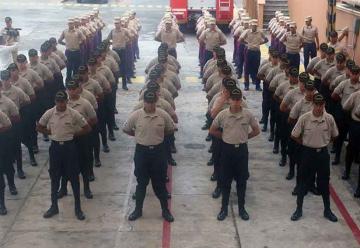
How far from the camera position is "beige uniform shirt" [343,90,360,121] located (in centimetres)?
923

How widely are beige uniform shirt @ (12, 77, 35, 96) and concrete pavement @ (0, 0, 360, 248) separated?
1413mm

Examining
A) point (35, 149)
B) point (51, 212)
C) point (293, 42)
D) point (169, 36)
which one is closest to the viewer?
point (51, 212)

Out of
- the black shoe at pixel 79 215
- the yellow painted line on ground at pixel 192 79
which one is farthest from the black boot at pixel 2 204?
the yellow painted line on ground at pixel 192 79

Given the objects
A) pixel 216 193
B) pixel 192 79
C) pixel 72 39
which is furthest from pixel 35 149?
pixel 192 79

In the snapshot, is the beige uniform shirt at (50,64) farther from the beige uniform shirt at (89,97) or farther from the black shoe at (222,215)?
the black shoe at (222,215)

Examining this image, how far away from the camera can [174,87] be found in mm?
10930

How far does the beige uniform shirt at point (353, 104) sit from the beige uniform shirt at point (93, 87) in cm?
440

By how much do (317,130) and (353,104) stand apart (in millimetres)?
1703

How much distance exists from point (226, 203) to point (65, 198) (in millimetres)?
2688

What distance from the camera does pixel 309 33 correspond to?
16031 millimetres

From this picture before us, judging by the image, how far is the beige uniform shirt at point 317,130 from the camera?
7.95m

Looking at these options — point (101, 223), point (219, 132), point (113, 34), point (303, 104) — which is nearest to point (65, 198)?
point (101, 223)

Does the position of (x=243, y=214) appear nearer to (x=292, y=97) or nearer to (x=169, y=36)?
(x=292, y=97)

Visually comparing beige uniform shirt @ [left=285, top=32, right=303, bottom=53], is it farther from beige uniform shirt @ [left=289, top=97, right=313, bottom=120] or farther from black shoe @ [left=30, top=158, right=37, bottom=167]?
black shoe @ [left=30, top=158, right=37, bottom=167]
